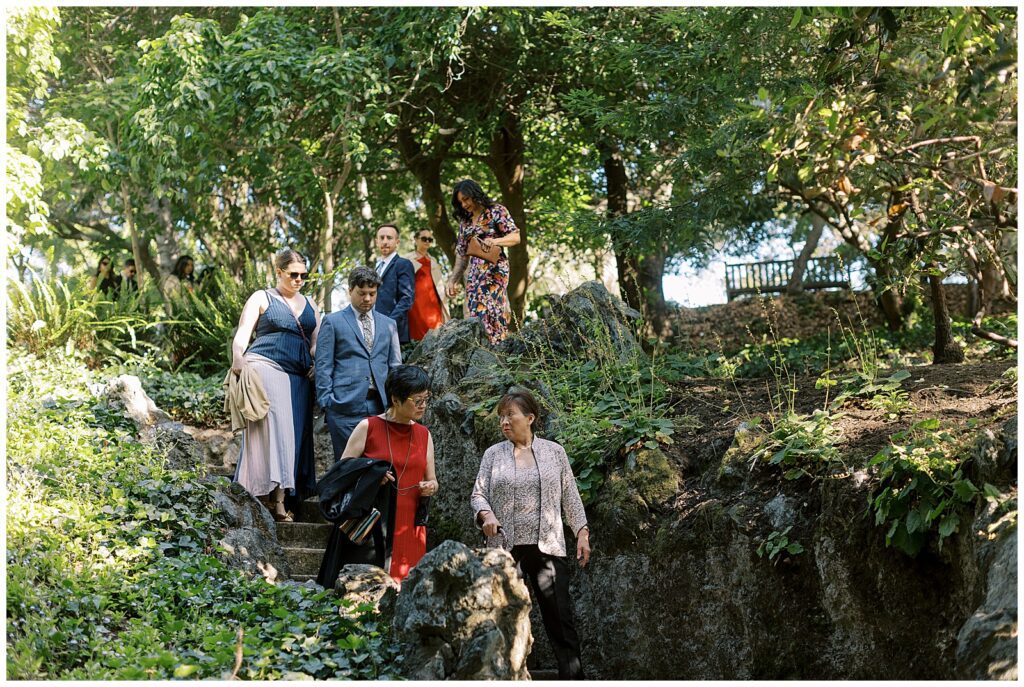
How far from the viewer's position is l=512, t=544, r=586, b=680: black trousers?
5.62 metres

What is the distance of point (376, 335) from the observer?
25.1 ft

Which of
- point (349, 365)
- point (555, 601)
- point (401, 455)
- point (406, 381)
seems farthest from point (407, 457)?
point (349, 365)

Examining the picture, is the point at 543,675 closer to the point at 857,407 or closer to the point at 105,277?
the point at 857,407

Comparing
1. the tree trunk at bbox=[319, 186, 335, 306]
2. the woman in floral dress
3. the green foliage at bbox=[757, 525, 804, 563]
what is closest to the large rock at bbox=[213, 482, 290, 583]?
the woman in floral dress

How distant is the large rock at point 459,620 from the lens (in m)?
4.81

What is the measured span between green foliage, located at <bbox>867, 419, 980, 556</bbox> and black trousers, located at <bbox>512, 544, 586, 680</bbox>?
5.67 ft

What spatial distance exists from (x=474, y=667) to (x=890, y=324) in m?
13.1

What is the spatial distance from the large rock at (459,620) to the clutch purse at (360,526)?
959mm

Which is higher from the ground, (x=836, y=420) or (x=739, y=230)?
(x=739, y=230)

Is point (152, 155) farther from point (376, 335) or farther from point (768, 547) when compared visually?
point (768, 547)

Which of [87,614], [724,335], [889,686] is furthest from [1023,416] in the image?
[724,335]

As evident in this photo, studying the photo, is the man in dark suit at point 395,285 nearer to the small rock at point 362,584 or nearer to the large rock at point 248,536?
the large rock at point 248,536

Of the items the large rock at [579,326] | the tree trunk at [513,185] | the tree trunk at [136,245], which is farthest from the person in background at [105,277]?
the large rock at [579,326]

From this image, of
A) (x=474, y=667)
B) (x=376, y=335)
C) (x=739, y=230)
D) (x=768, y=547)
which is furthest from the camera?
(x=739, y=230)
